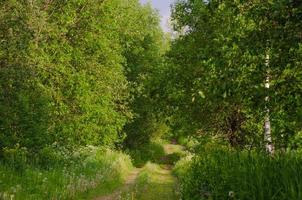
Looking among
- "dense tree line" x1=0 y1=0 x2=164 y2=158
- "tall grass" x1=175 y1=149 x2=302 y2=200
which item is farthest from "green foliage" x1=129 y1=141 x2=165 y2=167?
"tall grass" x1=175 y1=149 x2=302 y2=200

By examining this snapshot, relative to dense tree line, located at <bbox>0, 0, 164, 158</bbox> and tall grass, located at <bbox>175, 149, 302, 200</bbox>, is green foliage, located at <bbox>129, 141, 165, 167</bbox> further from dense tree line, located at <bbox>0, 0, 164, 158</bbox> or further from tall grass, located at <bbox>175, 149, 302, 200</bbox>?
Result: tall grass, located at <bbox>175, 149, 302, 200</bbox>

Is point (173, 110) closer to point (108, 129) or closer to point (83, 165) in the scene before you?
point (83, 165)

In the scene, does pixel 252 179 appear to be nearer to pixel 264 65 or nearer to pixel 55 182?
pixel 264 65

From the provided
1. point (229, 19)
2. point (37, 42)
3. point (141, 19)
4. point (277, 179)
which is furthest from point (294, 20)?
point (141, 19)

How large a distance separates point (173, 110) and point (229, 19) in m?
4.95

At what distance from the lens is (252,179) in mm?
9133

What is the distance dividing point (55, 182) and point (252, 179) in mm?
9315

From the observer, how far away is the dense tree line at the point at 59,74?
1797 cm

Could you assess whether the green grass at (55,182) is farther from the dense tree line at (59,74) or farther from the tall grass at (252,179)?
the tall grass at (252,179)

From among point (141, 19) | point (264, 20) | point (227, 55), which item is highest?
point (141, 19)

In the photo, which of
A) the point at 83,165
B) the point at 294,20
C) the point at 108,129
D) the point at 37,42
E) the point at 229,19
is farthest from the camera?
the point at 108,129

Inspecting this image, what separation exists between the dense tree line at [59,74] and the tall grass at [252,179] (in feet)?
27.0

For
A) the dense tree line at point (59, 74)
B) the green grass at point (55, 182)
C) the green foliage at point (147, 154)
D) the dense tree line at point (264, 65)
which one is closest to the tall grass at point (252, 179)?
the dense tree line at point (264, 65)

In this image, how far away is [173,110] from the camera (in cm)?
2159
